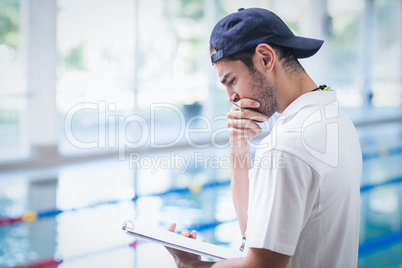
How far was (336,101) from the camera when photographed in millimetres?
1418

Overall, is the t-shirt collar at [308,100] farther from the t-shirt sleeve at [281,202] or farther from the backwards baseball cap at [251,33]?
the t-shirt sleeve at [281,202]

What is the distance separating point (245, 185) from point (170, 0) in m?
9.30

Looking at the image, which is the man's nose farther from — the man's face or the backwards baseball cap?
the backwards baseball cap

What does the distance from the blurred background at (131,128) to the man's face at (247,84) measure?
2.14 m

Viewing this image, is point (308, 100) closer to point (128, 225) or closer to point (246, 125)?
point (246, 125)

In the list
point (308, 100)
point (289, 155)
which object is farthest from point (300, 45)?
point (289, 155)

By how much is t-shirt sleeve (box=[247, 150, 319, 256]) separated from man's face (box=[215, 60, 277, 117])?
0.33 metres

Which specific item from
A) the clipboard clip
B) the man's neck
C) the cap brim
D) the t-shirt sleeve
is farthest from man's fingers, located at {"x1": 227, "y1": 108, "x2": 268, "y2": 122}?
the clipboard clip

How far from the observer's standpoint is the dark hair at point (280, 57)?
136cm

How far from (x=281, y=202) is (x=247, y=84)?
46 centimetres

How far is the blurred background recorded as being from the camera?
4.05 metres

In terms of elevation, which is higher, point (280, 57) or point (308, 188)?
Answer: point (280, 57)

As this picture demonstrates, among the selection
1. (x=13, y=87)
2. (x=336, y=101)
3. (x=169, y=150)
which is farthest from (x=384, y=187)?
(x=13, y=87)

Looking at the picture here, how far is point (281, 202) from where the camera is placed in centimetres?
113
